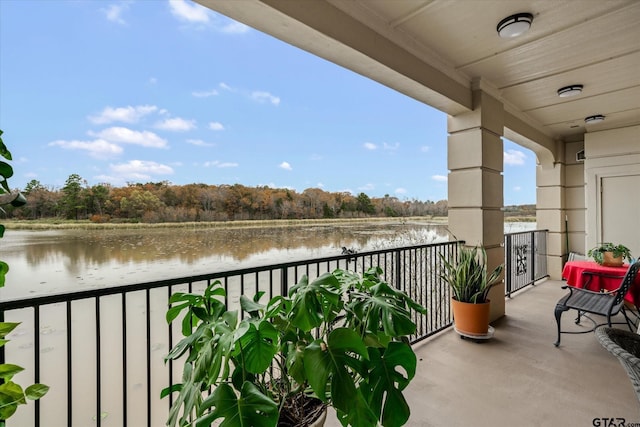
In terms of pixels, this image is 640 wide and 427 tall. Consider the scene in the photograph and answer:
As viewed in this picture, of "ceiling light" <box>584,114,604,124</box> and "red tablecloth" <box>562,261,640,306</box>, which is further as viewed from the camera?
"ceiling light" <box>584,114,604,124</box>

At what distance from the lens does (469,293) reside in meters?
2.93

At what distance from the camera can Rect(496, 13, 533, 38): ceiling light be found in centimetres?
216

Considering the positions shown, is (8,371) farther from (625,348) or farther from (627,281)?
(627,281)

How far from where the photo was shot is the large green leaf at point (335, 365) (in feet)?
3.10

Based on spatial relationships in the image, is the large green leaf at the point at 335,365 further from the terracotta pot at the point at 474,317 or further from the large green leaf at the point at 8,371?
the terracotta pot at the point at 474,317

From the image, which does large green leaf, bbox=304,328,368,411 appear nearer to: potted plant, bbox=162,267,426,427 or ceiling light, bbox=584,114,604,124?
potted plant, bbox=162,267,426,427

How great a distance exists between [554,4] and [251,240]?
3.20 meters

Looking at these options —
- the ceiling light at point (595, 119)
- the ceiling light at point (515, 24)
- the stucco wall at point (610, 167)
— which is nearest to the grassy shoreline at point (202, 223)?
the ceiling light at point (515, 24)

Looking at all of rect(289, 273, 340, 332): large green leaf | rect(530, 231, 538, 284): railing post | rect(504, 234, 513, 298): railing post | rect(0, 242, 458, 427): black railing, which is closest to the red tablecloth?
rect(504, 234, 513, 298): railing post

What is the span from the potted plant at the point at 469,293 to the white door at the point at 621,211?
12.3 ft

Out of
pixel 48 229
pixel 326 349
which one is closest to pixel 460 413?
pixel 326 349

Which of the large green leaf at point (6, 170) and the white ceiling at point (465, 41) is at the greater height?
the white ceiling at point (465, 41)

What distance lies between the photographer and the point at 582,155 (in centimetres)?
545

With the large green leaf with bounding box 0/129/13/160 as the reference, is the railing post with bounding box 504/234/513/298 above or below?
below
